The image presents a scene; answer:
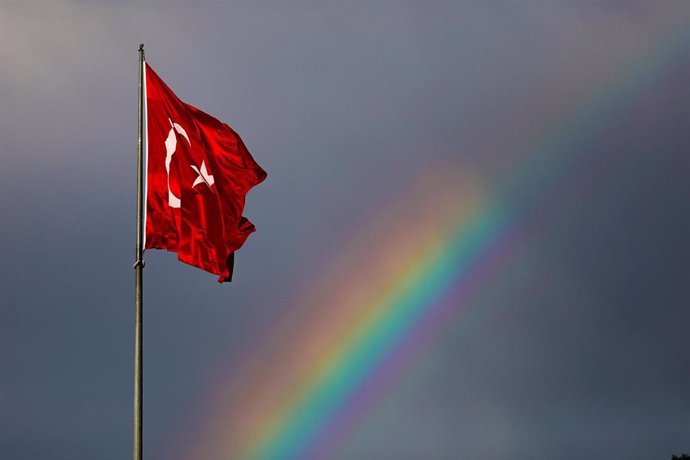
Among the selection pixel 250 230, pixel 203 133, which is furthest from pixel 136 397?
pixel 203 133

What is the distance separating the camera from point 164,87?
24.2 m

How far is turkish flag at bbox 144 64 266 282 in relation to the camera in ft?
76.2

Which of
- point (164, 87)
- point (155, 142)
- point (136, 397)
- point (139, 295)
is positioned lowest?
point (136, 397)

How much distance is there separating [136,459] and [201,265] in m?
5.12

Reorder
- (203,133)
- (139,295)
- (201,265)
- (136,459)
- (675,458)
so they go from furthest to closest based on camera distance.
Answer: (675,458), (203,133), (201,265), (139,295), (136,459)

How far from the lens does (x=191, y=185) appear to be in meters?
24.0

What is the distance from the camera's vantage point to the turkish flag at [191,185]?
23234mm

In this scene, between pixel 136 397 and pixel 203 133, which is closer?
pixel 136 397

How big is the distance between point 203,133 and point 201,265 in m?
3.84

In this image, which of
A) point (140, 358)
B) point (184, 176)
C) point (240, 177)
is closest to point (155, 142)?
point (184, 176)

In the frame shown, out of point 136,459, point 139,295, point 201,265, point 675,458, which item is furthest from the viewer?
point 675,458

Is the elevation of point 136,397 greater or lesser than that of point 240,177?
lesser

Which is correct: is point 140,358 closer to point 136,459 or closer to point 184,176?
point 136,459

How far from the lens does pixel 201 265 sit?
922 inches
